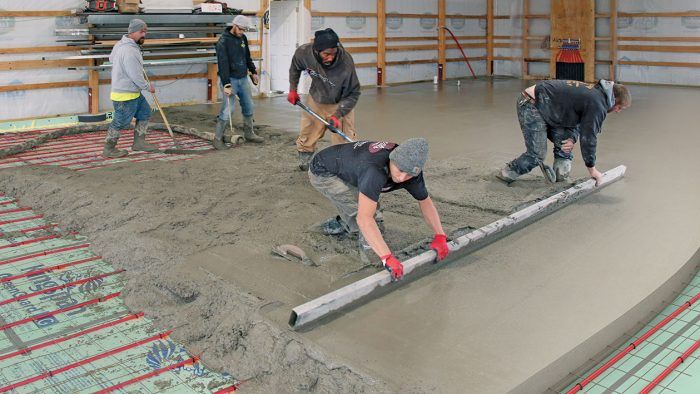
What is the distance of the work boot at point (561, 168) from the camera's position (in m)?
6.05

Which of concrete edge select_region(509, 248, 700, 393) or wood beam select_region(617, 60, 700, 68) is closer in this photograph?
concrete edge select_region(509, 248, 700, 393)

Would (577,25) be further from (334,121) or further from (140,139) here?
(140,139)

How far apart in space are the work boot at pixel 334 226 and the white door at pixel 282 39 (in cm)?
876

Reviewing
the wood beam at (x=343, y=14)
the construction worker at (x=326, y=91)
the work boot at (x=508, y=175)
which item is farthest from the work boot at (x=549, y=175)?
the wood beam at (x=343, y=14)

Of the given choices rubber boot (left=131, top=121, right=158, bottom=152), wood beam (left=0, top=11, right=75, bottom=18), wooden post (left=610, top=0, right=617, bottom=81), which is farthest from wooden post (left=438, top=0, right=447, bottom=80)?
rubber boot (left=131, top=121, right=158, bottom=152)

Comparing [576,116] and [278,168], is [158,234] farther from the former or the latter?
[576,116]

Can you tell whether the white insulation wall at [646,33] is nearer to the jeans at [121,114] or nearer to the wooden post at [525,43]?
the wooden post at [525,43]

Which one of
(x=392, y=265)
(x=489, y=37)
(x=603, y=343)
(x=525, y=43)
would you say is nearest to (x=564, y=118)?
(x=603, y=343)

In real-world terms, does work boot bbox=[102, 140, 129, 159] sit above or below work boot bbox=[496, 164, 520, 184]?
above

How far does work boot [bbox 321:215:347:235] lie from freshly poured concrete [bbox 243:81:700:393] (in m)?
0.89

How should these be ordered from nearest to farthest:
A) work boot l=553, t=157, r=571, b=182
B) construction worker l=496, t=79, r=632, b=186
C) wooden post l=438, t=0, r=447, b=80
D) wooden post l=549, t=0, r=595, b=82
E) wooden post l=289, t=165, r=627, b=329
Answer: wooden post l=289, t=165, r=627, b=329
construction worker l=496, t=79, r=632, b=186
work boot l=553, t=157, r=571, b=182
wooden post l=549, t=0, r=595, b=82
wooden post l=438, t=0, r=447, b=80

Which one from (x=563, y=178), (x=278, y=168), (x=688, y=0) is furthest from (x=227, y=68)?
(x=688, y=0)

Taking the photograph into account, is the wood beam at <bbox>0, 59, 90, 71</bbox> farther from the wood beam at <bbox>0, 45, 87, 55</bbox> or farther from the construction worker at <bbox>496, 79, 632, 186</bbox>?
the construction worker at <bbox>496, 79, 632, 186</bbox>

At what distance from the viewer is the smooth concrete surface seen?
10.3 feet
